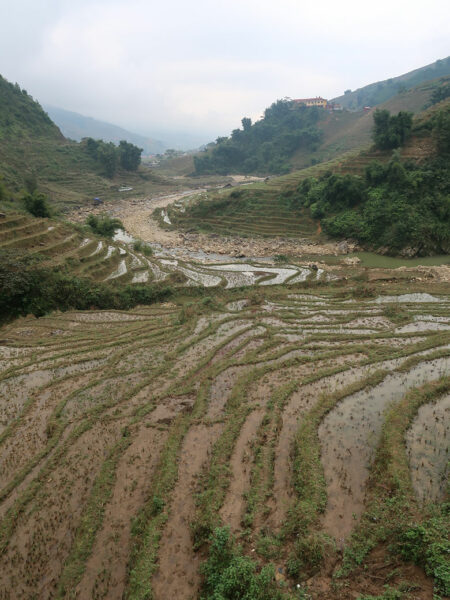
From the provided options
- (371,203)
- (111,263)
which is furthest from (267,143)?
(111,263)

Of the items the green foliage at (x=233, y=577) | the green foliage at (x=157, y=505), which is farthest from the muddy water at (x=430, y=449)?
the green foliage at (x=157, y=505)

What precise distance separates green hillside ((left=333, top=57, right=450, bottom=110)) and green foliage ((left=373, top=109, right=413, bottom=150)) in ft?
248

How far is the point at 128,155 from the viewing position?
245ft

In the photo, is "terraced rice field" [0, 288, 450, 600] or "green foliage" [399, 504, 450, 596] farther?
"terraced rice field" [0, 288, 450, 600]

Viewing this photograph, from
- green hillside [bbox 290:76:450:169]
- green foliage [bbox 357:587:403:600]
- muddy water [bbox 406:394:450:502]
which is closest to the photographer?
green foliage [bbox 357:587:403:600]

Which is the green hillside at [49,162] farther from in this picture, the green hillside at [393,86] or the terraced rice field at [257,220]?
the green hillside at [393,86]

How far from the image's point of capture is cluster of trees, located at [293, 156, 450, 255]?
91.2 feet

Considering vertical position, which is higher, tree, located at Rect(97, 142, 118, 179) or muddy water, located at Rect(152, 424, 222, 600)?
tree, located at Rect(97, 142, 118, 179)

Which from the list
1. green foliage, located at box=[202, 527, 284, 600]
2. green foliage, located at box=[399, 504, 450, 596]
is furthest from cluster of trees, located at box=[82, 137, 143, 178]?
green foliage, located at box=[399, 504, 450, 596]

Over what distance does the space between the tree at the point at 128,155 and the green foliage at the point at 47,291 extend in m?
64.8

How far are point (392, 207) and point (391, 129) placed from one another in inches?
477

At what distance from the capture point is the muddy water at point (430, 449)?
21.1 ft

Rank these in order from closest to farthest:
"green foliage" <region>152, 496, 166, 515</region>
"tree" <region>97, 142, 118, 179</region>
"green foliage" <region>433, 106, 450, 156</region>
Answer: "green foliage" <region>152, 496, 166, 515</region>, "green foliage" <region>433, 106, 450, 156</region>, "tree" <region>97, 142, 118, 179</region>

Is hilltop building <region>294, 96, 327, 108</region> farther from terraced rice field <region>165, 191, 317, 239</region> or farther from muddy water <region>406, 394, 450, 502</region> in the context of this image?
muddy water <region>406, 394, 450, 502</region>
